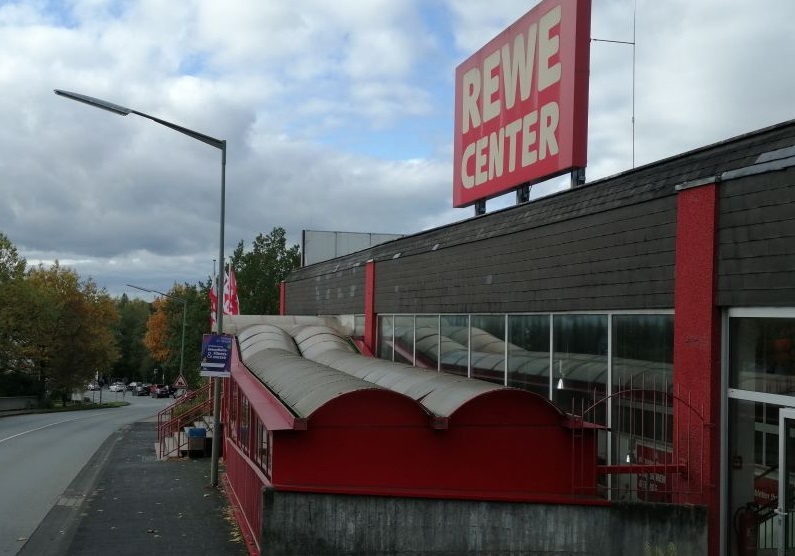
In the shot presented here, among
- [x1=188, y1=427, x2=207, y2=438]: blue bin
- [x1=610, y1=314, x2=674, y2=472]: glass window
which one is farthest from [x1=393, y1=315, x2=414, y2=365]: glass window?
[x1=610, y1=314, x2=674, y2=472]: glass window

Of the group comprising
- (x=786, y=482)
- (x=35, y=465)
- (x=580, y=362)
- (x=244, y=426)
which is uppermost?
(x=580, y=362)

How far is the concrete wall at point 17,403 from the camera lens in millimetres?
56806

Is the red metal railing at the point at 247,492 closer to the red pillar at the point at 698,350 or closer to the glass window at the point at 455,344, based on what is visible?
the glass window at the point at 455,344

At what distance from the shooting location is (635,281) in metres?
10.6

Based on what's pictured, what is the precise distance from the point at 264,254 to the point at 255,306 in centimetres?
409

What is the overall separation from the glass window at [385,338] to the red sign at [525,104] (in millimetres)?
4382

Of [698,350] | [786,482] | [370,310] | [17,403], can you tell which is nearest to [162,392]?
[17,403]

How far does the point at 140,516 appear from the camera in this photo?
13688mm

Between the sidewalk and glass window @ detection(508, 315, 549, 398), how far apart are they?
512 centimetres

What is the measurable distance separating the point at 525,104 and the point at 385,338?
8213 millimetres

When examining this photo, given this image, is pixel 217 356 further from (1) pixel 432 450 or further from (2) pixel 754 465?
(2) pixel 754 465

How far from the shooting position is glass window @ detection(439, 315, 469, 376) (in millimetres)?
16203

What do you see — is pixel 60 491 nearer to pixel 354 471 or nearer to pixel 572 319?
pixel 354 471

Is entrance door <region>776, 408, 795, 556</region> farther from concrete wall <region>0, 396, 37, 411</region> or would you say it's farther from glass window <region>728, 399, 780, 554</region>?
concrete wall <region>0, 396, 37, 411</region>
